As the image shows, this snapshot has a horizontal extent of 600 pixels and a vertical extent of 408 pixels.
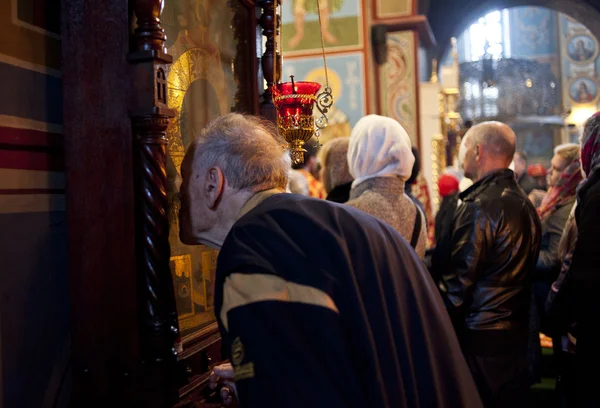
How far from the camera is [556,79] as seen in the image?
1082 inches

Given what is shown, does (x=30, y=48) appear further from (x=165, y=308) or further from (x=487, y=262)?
(x=487, y=262)

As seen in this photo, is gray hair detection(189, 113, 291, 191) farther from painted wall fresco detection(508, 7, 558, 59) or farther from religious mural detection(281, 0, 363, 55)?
painted wall fresco detection(508, 7, 558, 59)

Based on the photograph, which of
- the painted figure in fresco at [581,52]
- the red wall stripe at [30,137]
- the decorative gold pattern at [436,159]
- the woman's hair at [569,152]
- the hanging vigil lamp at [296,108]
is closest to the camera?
the red wall stripe at [30,137]

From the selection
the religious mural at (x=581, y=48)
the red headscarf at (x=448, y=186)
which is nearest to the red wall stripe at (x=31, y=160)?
the red headscarf at (x=448, y=186)

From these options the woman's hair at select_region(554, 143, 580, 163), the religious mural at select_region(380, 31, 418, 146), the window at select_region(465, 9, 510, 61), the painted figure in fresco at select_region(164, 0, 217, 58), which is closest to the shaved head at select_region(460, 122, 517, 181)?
the woman's hair at select_region(554, 143, 580, 163)

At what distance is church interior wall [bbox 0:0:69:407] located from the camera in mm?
1508

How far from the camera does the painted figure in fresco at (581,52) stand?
2708 cm

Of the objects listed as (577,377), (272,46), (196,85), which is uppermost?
(272,46)

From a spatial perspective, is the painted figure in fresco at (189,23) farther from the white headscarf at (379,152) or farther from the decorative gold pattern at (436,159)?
the decorative gold pattern at (436,159)

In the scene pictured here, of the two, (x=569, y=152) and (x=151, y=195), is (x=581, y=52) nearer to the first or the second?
(x=569, y=152)

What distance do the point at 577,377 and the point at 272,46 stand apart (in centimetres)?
172

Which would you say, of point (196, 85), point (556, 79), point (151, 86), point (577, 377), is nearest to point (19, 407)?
point (151, 86)

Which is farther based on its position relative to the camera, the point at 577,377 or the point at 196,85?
the point at 577,377

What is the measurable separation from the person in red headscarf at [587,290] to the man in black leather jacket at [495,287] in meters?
0.41
